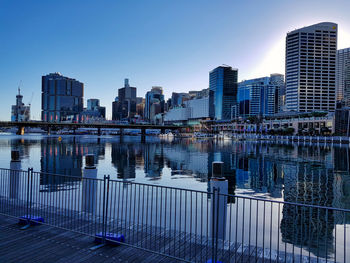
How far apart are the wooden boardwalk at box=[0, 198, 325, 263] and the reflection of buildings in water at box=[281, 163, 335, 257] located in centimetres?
169

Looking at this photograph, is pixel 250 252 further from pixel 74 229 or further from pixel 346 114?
pixel 346 114

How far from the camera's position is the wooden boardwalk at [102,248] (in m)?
6.34

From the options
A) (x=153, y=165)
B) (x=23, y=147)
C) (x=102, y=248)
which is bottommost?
(x=153, y=165)

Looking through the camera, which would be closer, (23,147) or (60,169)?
(60,169)

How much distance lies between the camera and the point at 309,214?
1577 centimetres

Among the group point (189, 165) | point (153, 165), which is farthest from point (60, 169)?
point (189, 165)

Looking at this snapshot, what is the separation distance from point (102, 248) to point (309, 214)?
43.8ft

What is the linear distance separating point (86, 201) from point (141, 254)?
464cm

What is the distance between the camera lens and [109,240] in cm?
703

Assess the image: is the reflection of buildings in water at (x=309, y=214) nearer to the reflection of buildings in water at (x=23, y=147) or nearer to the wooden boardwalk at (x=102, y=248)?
the wooden boardwalk at (x=102, y=248)

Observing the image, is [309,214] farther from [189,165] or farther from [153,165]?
[153,165]

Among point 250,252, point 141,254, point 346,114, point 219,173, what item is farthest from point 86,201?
point 346,114

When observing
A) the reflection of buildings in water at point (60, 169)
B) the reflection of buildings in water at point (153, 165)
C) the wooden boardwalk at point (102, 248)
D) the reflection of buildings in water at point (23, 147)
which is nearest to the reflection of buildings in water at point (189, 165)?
the reflection of buildings in water at point (153, 165)

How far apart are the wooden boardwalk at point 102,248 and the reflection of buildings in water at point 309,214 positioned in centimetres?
169
